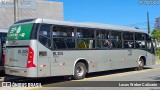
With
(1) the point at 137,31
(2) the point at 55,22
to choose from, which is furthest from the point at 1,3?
(2) the point at 55,22

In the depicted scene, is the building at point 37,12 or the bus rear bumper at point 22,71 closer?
the bus rear bumper at point 22,71

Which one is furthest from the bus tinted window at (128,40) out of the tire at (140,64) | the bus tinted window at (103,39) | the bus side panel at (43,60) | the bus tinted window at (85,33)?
the bus side panel at (43,60)

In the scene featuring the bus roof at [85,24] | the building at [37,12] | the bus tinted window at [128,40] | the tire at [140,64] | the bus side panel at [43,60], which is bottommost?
the tire at [140,64]

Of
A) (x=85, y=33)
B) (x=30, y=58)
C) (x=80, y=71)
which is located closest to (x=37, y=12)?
Answer: (x=85, y=33)

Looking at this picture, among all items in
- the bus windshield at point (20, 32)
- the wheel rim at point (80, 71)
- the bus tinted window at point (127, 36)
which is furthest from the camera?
the bus tinted window at point (127, 36)

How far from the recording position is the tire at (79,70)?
1418 cm

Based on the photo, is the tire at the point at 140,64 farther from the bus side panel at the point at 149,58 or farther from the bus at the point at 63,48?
the bus at the point at 63,48

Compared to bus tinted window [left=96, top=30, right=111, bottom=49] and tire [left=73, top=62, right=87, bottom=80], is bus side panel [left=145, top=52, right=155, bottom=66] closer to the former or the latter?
bus tinted window [left=96, top=30, right=111, bottom=49]

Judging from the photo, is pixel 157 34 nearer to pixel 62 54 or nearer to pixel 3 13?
pixel 3 13

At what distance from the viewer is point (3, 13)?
41.5m

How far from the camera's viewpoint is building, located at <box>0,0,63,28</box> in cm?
4162

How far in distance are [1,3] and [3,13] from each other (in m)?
1.53

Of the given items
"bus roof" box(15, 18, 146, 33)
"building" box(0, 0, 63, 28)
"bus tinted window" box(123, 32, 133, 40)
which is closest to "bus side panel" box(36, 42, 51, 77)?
"bus roof" box(15, 18, 146, 33)

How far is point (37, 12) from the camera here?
43312 mm
